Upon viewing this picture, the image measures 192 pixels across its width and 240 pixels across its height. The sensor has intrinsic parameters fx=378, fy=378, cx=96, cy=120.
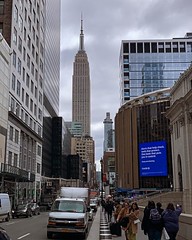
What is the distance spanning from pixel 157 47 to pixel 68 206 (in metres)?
143

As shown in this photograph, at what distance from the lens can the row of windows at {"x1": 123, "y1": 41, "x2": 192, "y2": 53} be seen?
153625mm

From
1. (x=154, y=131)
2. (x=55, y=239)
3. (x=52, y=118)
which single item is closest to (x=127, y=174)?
(x=154, y=131)

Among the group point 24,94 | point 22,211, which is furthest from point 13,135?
point 22,211

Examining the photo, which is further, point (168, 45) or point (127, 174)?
point (168, 45)

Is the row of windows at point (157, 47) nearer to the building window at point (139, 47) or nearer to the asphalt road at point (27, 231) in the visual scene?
A: the building window at point (139, 47)

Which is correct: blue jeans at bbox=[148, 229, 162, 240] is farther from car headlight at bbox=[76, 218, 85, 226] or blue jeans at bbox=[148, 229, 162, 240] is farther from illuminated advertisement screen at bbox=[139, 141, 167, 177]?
illuminated advertisement screen at bbox=[139, 141, 167, 177]

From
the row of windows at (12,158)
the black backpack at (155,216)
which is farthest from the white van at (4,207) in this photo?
the row of windows at (12,158)

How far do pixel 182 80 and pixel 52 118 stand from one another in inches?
2735

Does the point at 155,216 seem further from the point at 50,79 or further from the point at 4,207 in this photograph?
the point at 50,79

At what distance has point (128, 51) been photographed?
501 feet

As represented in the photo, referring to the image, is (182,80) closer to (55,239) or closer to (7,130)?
(7,130)

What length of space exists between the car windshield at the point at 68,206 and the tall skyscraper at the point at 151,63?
134262mm

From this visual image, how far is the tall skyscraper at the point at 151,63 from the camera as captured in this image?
15275cm

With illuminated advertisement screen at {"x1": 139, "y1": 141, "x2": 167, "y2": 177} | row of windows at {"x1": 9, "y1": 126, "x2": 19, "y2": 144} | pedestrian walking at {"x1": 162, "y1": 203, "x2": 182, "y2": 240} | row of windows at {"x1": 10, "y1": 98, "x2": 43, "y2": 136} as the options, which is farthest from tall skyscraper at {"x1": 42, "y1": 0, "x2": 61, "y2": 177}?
pedestrian walking at {"x1": 162, "y1": 203, "x2": 182, "y2": 240}
